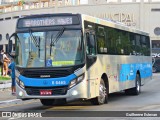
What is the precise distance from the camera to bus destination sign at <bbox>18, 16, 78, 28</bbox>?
13.7 meters

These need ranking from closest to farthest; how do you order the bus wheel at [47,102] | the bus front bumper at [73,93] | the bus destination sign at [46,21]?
1. the bus front bumper at [73,93]
2. the bus destination sign at [46,21]
3. the bus wheel at [47,102]

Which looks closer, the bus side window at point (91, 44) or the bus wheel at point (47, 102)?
the bus side window at point (91, 44)

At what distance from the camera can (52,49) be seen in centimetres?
1341

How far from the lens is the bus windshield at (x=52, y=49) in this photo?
43.7ft

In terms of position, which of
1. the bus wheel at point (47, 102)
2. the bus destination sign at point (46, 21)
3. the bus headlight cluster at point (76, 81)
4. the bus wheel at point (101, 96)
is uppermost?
the bus destination sign at point (46, 21)

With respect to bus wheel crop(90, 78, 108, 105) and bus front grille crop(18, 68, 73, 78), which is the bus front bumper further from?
Result: bus wheel crop(90, 78, 108, 105)

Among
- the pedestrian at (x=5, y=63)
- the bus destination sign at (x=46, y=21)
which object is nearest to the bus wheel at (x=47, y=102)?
the bus destination sign at (x=46, y=21)

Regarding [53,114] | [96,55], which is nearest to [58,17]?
[96,55]

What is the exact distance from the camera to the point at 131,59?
19344 mm

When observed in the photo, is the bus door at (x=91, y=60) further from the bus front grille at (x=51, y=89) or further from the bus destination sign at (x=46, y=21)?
A: the bus front grille at (x=51, y=89)

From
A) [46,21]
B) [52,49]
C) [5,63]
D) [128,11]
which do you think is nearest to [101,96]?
[52,49]

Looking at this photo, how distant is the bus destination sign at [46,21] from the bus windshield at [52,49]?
309 mm

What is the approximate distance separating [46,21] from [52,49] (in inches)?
41.2

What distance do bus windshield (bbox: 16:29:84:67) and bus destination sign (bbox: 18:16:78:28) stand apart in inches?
12.2
